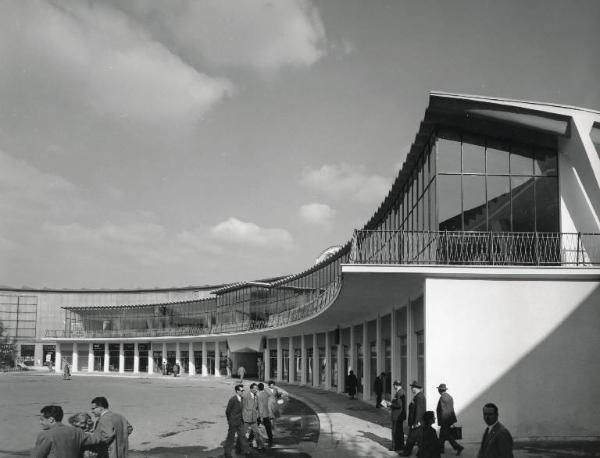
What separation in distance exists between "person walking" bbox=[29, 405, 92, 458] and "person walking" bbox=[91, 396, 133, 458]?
1.43 meters

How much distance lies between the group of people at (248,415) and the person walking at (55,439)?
616cm

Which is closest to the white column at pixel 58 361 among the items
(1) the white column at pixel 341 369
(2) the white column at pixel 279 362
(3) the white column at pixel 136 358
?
(3) the white column at pixel 136 358

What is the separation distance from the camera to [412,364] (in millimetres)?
19062

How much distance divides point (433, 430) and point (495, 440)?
319 cm

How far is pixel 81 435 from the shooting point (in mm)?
7016

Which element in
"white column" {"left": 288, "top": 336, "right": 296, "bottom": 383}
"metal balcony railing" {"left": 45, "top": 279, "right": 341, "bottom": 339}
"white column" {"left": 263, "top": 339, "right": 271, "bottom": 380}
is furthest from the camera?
"white column" {"left": 263, "top": 339, "right": 271, "bottom": 380}

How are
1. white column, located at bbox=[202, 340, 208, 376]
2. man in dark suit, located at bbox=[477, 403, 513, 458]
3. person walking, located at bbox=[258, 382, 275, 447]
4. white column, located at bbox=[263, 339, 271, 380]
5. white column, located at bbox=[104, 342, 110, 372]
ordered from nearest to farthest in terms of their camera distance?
man in dark suit, located at bbox=[477, 403, 513, 458]
person walking, located at bbox=[258, 382, 275, 447]
white column, located at bbox=[263, 339, 271, 380]
white column, located at bbox=[202, 340, 208, 376]
white column, located at bbox=[104, 342, 110, 372]

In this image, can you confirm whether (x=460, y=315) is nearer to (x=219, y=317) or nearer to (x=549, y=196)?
(x=549, y=196)

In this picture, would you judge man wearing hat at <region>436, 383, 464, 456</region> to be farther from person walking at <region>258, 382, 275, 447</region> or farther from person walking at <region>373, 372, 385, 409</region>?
person walking at <region>373, 372, 385, 409</region>

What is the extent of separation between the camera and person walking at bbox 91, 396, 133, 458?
8438 mm

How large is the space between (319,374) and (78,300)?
58686mm

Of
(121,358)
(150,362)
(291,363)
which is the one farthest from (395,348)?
(121,358)

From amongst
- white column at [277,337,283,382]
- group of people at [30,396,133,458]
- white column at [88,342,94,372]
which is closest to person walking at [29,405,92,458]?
group of people at [30,396,133,458]

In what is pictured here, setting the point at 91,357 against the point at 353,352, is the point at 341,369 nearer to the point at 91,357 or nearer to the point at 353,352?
the point at 353,352
